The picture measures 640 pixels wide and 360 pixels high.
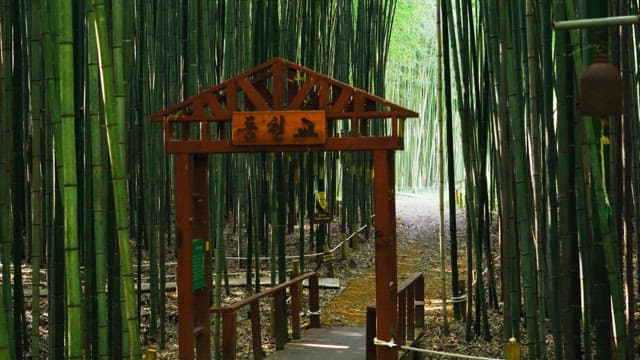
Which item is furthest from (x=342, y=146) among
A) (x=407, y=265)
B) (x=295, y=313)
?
(x=407, y=265)

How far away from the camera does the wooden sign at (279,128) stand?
11.6 feet

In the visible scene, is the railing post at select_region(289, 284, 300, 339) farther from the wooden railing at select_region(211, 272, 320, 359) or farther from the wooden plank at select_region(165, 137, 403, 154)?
the wooden plank at select_region(165, 137, 403, 154)

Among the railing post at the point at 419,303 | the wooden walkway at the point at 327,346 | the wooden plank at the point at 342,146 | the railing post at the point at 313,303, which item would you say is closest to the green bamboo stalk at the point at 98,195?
the wooden plank at the point at 342,146

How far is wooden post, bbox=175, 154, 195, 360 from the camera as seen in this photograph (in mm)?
3795

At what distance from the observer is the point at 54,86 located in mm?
3111

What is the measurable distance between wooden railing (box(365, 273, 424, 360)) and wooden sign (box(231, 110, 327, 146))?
1025 mm

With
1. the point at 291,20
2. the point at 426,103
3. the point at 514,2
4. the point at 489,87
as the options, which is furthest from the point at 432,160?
the point at 514,2

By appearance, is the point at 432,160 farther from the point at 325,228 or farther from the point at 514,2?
the point at 514,2

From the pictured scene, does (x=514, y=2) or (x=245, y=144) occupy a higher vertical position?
(x=514, y=2)

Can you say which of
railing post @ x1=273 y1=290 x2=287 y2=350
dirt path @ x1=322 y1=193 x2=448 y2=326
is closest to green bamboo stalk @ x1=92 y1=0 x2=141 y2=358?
railing post @ x1=273 y1=290 x2=287 y2=350

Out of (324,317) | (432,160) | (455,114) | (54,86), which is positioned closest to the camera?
(54,86)

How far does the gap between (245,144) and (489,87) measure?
2.31 m

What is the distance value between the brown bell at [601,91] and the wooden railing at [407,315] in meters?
2.18

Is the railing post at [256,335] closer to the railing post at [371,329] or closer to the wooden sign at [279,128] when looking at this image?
the railing post at [371,329]
